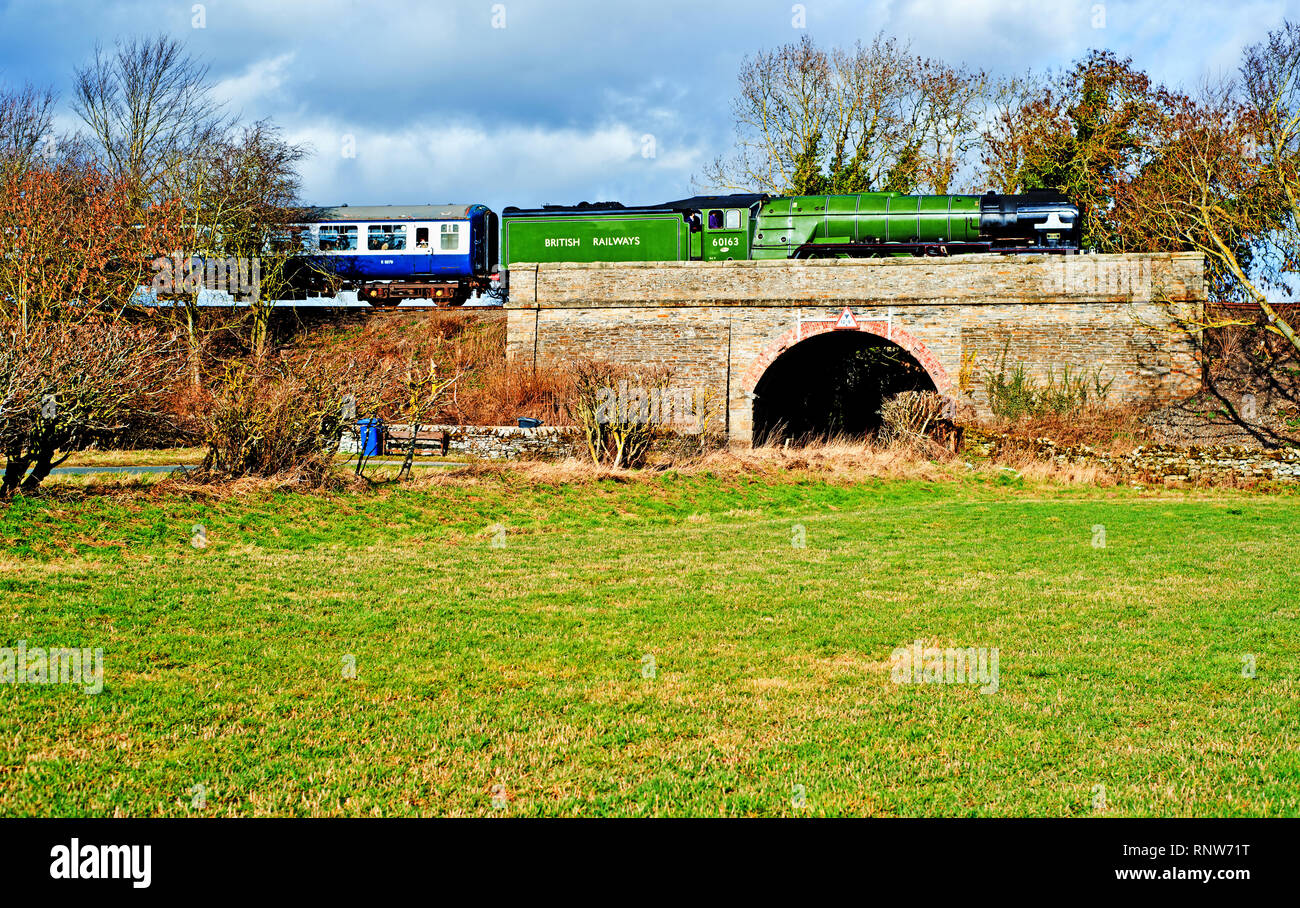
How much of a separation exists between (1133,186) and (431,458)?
936 inches

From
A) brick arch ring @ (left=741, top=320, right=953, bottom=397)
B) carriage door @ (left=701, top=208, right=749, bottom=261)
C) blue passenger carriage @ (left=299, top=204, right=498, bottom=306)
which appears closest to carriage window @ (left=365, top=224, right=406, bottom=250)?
blue passenger carriage @ (left=299, top=204, right=498, bottom=306)

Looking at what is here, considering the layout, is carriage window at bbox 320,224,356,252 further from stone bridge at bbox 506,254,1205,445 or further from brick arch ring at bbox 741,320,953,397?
brick arch ring at bbox 741,320,953,397

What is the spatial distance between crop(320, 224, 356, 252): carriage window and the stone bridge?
8.04 m

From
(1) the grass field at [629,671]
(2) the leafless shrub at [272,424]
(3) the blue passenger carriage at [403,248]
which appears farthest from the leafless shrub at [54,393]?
(3) the blue passenger carriage at [403,248]

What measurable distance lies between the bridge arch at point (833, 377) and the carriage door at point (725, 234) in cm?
346

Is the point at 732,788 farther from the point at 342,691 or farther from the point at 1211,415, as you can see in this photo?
the point at 1211,415

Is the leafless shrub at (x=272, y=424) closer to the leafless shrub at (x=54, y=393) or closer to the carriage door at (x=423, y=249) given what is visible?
the leafless shrub at (x=54, y=393)

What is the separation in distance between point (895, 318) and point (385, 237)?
56.5 ft

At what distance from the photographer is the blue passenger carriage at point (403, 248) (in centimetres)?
3372

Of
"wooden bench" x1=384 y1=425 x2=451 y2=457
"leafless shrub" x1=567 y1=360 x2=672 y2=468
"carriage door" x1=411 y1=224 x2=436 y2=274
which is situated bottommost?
"wooden bench" x1=384 y1=425 x2=451 y2=457

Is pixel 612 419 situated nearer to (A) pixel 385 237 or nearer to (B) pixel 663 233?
(B) pixel 663 233

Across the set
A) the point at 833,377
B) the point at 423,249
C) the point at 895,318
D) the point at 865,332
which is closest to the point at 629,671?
the point at 865,332

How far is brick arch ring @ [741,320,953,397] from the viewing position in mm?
27281

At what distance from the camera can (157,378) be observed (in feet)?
50.8
